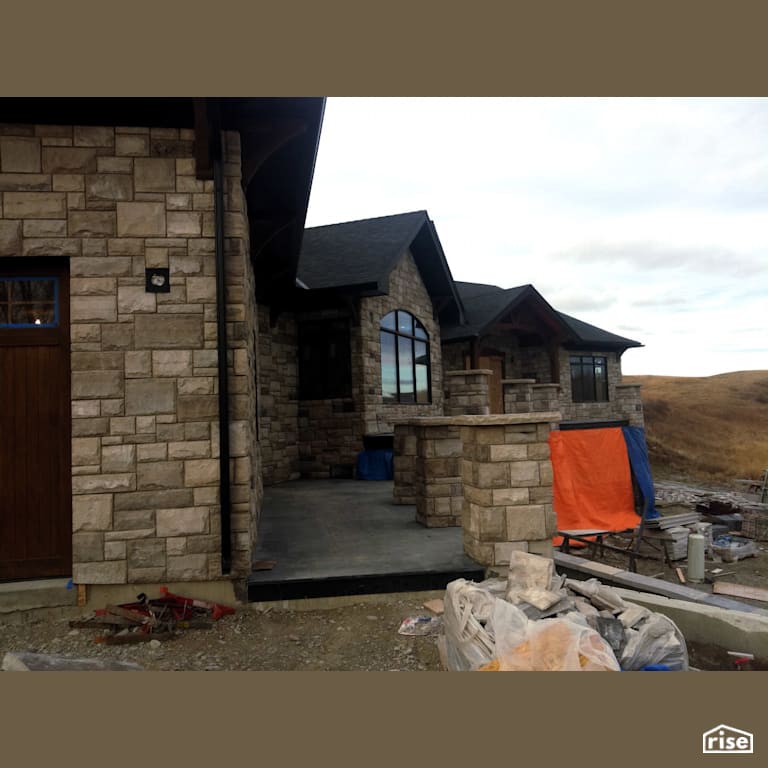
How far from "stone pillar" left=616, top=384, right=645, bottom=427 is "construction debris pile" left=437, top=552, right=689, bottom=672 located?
61.7 feet

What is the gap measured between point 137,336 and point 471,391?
25.0 ft

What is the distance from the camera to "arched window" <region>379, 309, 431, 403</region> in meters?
13.6

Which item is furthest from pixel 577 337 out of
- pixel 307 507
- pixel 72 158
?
pixel 72 158

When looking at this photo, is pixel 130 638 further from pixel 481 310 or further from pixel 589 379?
pixel 589 379

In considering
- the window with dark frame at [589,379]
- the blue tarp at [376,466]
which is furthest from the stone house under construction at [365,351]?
the window with dark frame at [589,379]

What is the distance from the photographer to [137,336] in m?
4.81

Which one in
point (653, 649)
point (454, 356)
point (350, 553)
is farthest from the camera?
point (454, 356)

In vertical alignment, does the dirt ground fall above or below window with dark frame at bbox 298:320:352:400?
below

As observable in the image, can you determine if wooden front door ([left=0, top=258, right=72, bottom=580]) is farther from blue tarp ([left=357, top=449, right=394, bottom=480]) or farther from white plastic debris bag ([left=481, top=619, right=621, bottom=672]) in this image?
blue tarp ([left=357, top=449, right=394, bottom=480])

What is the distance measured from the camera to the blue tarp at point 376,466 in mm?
12273

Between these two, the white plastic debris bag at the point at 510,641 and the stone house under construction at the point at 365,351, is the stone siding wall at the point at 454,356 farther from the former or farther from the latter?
the white plastic debris bag at the point at 510,641

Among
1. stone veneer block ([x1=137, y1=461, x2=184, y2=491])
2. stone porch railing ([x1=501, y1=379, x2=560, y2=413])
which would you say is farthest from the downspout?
stone porch railing ([x1=501, y1=379, x2=560, y2=413])

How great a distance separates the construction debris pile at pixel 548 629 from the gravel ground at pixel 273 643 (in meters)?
0.50

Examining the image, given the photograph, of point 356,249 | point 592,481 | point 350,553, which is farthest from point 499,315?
point 350,553
